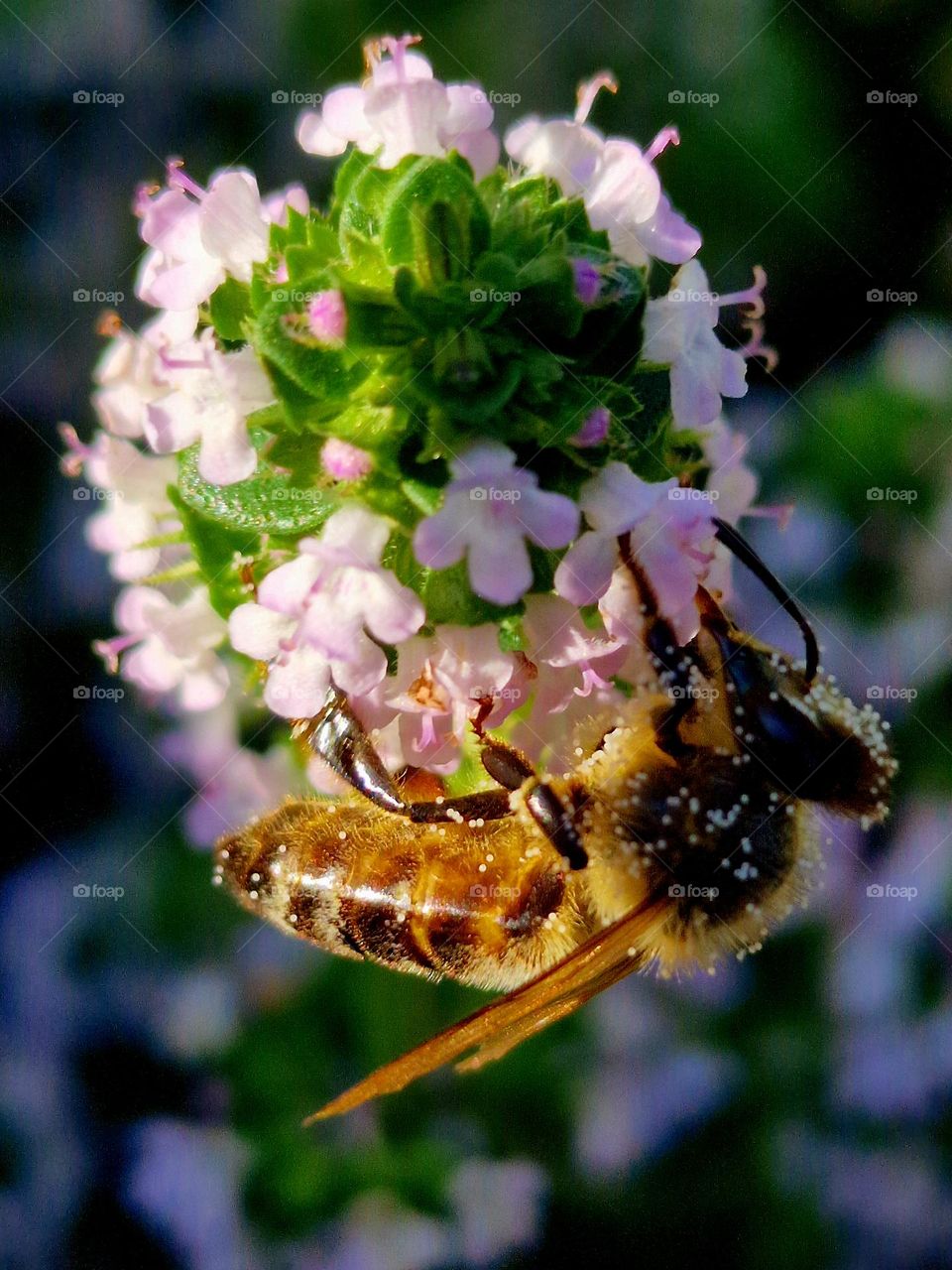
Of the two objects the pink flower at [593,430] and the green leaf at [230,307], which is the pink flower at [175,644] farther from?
the pink flower at [593,430]

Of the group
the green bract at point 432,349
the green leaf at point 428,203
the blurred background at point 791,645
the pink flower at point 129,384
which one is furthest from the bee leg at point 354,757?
the blurred background at point 791,645

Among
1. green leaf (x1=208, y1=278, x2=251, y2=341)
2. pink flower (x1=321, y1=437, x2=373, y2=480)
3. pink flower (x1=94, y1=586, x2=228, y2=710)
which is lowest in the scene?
pink flower (x1=94, y1=586, x2=228, y2=710)

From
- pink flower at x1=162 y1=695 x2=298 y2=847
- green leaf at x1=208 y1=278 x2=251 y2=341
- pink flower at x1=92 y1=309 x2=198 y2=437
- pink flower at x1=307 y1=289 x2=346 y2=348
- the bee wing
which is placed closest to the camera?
pink flower at x1=307 y1=289 x2=346 y2=348

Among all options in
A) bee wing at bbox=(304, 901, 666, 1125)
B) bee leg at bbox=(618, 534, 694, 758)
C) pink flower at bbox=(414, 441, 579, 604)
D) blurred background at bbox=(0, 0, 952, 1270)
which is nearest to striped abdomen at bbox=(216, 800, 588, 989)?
bee wing at bbox=(304, 901, 666, 1125)

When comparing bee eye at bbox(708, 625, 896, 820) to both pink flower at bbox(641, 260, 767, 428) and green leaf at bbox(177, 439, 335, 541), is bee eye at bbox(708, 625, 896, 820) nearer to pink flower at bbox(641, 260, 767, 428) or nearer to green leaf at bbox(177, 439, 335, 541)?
pink flower at bbox(641, 260, 767, 428)

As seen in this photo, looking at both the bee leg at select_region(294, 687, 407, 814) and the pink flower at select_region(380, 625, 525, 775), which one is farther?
the bee leg at select_region(294, 687, 407, 814)

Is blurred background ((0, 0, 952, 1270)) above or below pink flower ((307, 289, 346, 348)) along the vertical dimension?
below

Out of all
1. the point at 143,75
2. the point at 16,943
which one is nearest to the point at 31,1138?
the point at 16,943

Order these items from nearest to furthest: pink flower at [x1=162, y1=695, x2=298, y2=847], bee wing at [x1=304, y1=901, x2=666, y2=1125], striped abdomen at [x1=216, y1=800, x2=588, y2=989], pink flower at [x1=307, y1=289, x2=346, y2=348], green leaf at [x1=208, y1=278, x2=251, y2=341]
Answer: pink flower at [x1=307, y1=289, x2=346, y2=348] < bee wing at [x1=304, y1=901, x2=666, y2=1125] < green leaf at [x1=208, y1=278, x2=251, y2=341] < striped abdomen at [x1=216, y1=800, x2=588, y2=989] < pink flower at [x1=162, y1=695, x2=298, y2=847]
